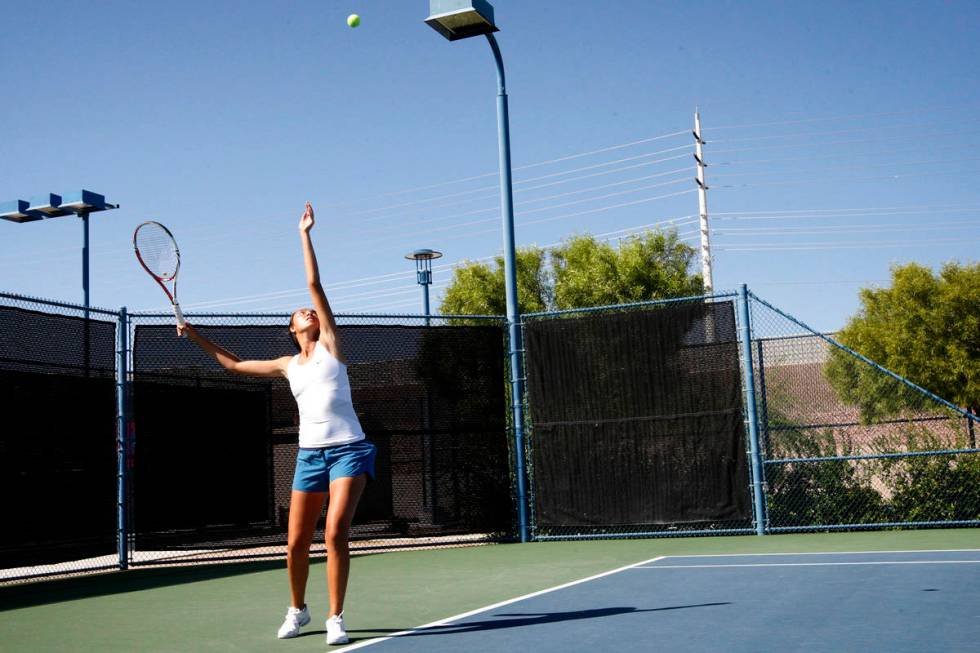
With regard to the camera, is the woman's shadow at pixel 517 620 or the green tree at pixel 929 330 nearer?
the woman's shadow at pixel 517 620

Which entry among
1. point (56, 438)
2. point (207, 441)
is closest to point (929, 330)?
point (207, 441)

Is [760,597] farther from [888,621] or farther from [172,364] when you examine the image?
[172,364]

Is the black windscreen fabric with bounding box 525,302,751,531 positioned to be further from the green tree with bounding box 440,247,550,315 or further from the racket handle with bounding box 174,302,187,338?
the green tree with bounding box 440,247,550,315

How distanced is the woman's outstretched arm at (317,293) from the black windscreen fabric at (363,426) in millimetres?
5483

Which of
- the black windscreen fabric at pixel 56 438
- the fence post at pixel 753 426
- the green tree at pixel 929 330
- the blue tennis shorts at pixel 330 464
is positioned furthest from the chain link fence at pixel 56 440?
the green tree at pixel 929 330

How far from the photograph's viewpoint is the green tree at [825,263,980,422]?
30484 mm

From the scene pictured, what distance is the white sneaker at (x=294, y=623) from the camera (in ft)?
17.2

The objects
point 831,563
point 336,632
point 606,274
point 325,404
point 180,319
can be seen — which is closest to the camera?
point 336,632

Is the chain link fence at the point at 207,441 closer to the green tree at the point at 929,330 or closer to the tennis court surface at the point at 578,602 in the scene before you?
the tennis court surface at the point at 578,602

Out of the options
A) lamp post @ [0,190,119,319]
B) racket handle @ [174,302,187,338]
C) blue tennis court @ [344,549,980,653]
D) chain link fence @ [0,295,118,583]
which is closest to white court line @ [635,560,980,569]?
blue tennis court @ [344,549,980,653]

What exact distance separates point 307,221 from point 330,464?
4.01 feet

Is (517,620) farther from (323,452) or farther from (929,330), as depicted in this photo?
(929,330)

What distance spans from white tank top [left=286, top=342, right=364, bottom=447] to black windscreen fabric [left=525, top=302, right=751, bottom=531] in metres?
5.91

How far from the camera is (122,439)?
971 cm
